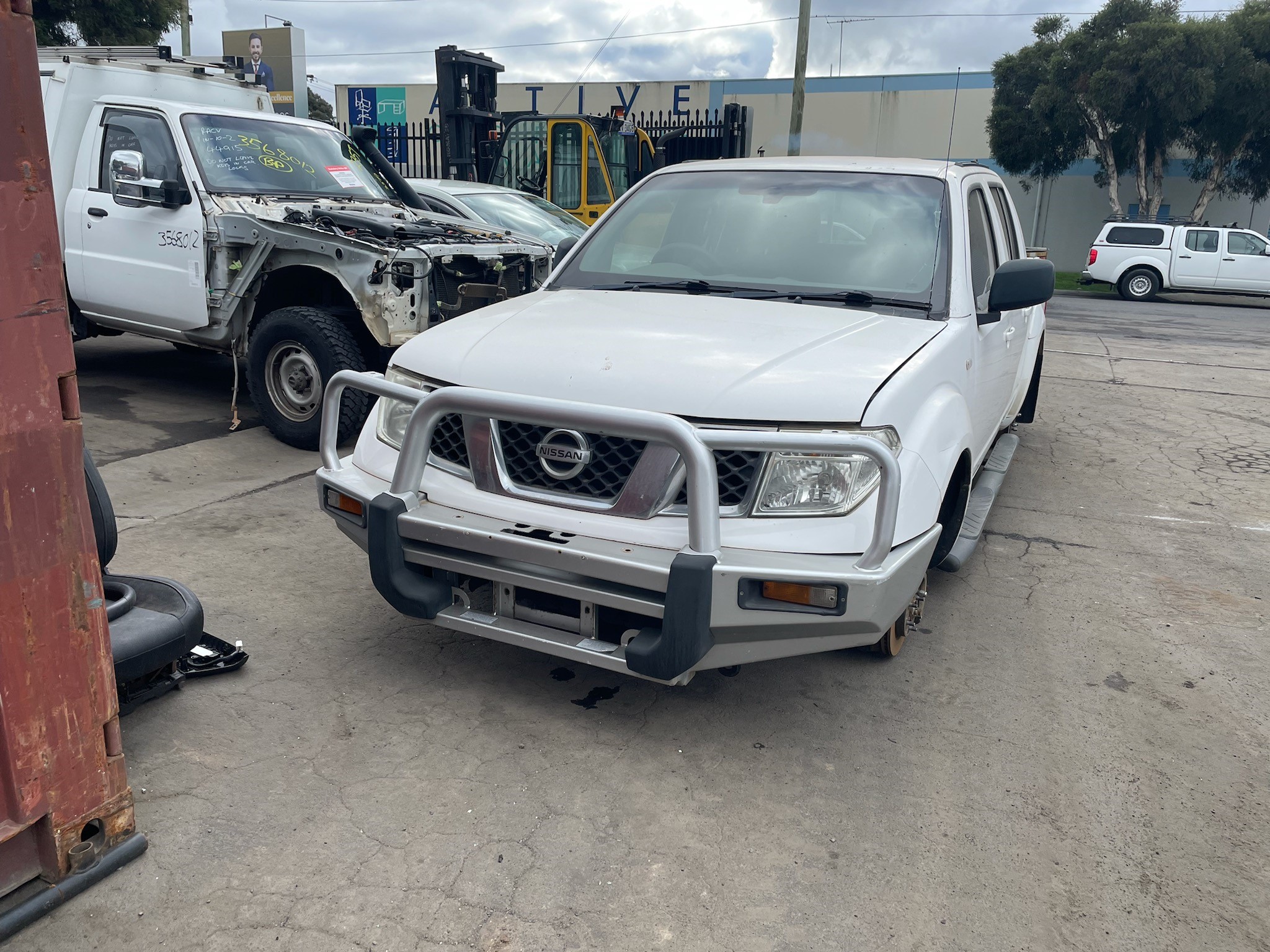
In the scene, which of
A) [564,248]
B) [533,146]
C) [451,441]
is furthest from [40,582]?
[533,146]

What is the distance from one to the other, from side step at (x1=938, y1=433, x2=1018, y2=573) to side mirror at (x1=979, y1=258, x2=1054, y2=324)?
2.69 feet

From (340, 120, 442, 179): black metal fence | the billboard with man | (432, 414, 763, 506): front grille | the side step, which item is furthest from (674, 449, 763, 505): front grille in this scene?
the billboard with man

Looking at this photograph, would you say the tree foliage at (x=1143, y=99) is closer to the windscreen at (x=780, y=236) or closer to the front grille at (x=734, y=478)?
the windscreen at (x=780, y=236)

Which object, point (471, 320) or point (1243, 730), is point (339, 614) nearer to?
point (471, 320)

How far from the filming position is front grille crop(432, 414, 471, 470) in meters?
3.19

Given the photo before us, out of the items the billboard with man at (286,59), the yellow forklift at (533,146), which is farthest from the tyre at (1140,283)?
the billboard with man at (286,59)

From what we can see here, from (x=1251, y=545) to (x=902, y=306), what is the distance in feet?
9.01

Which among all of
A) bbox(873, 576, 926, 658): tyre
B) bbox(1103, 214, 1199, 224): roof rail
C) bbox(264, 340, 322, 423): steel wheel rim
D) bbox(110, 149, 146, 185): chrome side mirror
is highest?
bbox(1103, 214, 1199, 224): roof rail

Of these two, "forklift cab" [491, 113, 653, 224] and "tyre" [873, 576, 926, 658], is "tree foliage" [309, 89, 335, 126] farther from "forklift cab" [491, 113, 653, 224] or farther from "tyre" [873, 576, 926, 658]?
"tyre" [873, 576, 926, 658]

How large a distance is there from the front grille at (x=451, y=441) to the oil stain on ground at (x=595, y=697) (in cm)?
85

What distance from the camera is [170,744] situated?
9.55ft

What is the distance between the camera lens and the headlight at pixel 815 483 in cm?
278

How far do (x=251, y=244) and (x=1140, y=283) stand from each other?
820 inches

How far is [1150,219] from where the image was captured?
2711 centimetres
